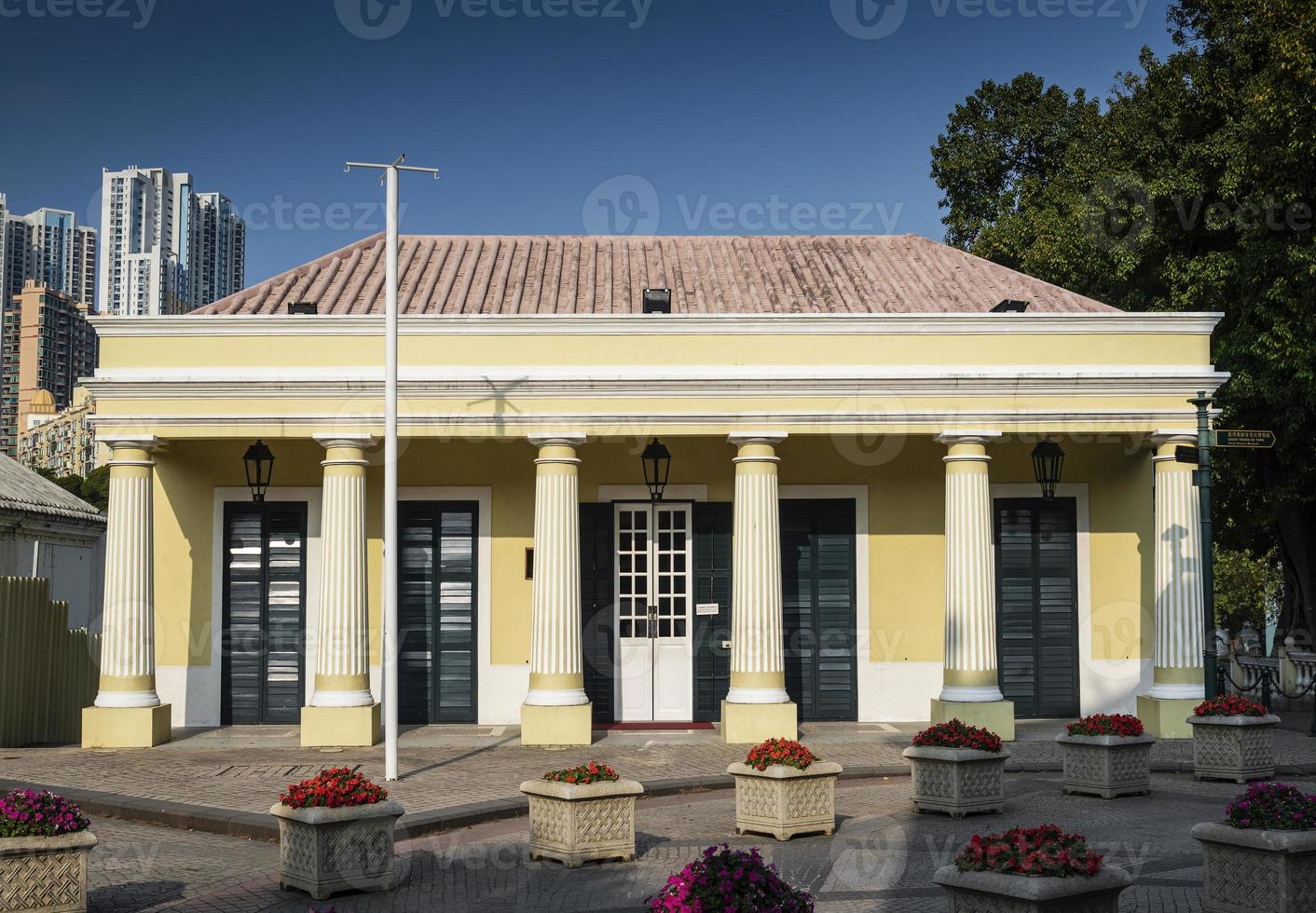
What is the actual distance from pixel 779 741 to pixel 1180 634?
7436mm

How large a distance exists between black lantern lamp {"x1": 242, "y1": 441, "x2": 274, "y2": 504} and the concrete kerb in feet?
16.3

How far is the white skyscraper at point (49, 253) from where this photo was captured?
102812mm

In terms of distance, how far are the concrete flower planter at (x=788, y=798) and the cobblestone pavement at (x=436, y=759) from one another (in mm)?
2590

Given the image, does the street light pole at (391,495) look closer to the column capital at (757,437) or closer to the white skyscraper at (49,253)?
the column capital at (757,437)

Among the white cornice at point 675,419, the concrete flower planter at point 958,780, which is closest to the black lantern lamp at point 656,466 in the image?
the white cornice at point 675,419

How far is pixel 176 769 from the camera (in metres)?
13.4

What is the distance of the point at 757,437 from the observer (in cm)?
1545

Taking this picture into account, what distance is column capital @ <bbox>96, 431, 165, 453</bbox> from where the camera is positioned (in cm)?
1517

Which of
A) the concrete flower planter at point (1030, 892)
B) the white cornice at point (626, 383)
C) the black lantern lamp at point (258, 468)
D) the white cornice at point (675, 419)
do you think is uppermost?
the white cornice at point (626, 383)

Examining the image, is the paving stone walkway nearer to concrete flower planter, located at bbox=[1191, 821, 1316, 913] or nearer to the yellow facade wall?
the yellow facade wall

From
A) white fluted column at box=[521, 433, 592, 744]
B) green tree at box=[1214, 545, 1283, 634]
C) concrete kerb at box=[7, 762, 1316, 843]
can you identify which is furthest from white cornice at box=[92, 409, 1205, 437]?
green tree at box=[1214, 545, 1283, 634]

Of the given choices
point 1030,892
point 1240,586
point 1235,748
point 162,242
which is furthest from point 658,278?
point 162,242

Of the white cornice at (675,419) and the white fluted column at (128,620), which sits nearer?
the white fluted column at (128,620)

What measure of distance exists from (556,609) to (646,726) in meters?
2.56
